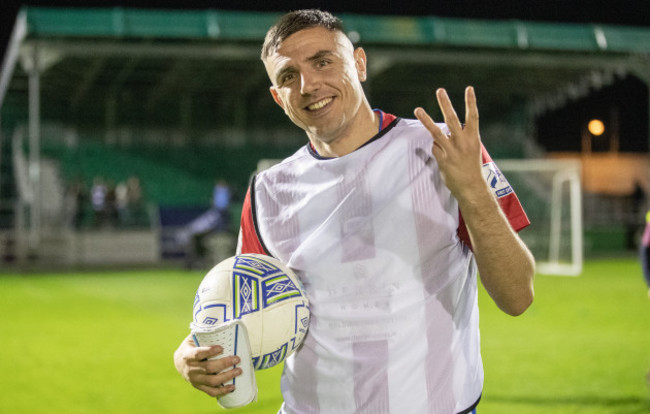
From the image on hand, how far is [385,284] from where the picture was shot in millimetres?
2141

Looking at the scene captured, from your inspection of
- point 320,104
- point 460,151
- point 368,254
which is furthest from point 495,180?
point 320,104

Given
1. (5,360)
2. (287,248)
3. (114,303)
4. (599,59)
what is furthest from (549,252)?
(287,248)

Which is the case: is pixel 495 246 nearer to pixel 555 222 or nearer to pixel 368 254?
pixel 368 254

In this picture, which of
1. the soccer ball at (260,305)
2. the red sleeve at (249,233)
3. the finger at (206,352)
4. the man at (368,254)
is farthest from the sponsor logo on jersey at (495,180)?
the finger at (206,352)

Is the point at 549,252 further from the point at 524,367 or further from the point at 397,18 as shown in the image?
the point at 524,367

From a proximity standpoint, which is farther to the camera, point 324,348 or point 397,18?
point 397,18

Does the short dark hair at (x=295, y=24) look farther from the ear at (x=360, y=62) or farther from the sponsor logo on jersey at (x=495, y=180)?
the sponsor logo on jersey at (x=495, y=180)

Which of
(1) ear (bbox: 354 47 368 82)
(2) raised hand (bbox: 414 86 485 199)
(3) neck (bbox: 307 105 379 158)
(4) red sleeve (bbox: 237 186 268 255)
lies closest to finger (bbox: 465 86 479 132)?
(2) raised hand (bbox: 414 86 485 199)

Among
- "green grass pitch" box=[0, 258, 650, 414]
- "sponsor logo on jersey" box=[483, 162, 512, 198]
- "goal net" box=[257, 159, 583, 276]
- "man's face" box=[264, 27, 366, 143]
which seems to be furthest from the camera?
"goal net" box=[257, 159, 583, 276]

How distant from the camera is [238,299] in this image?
218 cm

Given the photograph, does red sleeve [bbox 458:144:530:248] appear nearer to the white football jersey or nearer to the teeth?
the white football jersey

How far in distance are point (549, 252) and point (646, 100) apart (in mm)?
18460

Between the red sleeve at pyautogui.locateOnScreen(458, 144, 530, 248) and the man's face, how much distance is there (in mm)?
423

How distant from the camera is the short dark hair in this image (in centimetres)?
229
